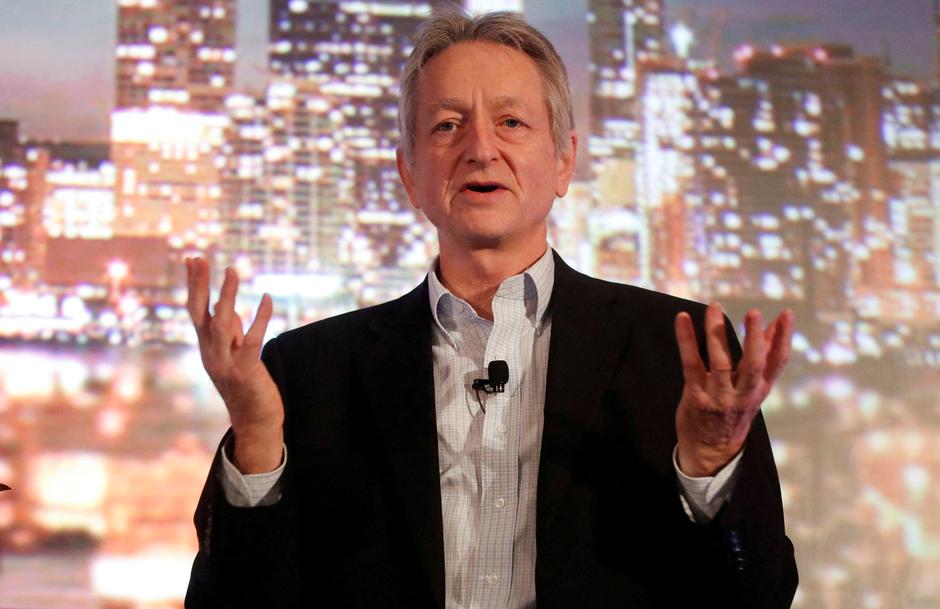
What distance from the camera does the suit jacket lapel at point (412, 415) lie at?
4.35ft

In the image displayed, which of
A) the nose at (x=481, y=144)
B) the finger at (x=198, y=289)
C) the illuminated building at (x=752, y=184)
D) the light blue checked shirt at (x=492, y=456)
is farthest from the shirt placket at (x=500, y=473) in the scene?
the illuminated building at (x=752, y=184)

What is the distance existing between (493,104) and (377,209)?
2.83m

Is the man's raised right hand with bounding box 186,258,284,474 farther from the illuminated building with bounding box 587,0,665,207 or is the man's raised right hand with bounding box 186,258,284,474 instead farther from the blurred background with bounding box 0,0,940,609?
the illuminated building with bounding box 587,0,665,207

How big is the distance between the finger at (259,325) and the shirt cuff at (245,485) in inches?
8.1

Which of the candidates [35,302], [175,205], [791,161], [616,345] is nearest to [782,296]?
[791,161]

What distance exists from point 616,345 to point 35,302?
139 inches

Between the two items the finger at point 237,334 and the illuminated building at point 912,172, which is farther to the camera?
the illuminated building at point 912,172

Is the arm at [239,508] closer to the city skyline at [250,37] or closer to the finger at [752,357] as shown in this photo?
the finger at [752,357]

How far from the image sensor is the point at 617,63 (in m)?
4.49

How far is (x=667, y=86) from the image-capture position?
4480mm

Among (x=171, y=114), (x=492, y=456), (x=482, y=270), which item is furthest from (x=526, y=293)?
(x=171, y=114)

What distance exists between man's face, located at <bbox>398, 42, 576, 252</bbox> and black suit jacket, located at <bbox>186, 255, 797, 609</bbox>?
0.58ft

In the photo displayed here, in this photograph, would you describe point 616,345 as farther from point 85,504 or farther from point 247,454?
point 85,504

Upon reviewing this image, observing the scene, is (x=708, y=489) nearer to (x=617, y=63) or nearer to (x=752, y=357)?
(x=752, y=357)
